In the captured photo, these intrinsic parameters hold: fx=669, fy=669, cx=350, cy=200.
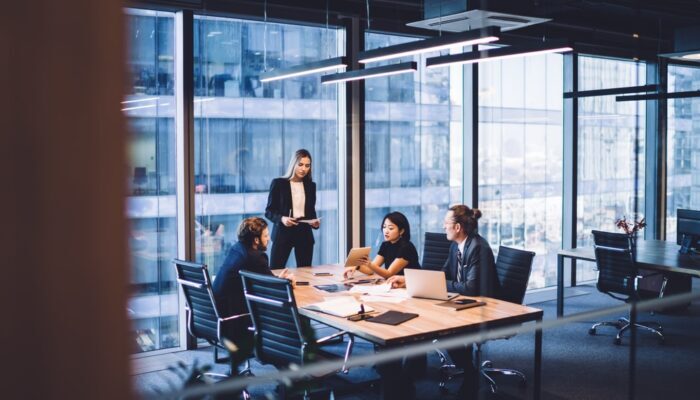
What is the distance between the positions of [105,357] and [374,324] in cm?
297

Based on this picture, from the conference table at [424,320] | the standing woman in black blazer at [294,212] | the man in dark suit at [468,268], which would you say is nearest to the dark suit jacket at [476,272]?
the man in dark suit at [468,268]

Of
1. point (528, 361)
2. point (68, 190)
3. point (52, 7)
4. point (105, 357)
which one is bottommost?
point (528, 361)

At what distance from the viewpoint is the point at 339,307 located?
3.85 metres

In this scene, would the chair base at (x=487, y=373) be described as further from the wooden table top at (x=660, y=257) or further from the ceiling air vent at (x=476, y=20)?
the ceiling air vent at (x=476, y=20)

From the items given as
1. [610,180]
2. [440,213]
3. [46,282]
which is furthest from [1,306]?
[610,180]

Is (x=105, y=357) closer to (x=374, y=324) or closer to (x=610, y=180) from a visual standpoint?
(x=374, y=324)

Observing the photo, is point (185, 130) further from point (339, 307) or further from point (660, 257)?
point (660, 257)

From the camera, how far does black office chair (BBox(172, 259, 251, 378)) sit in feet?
13.5

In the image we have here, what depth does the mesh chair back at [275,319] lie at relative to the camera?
11.5 ft

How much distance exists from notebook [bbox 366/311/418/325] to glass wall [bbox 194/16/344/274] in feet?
8.66

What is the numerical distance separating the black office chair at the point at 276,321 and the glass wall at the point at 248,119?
222 centimetres

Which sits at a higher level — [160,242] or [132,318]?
[132,318]

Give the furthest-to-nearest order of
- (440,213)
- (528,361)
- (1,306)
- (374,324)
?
(440,213), (528,361), (374,324), (1,306)

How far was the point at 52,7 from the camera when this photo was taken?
1.97ft
